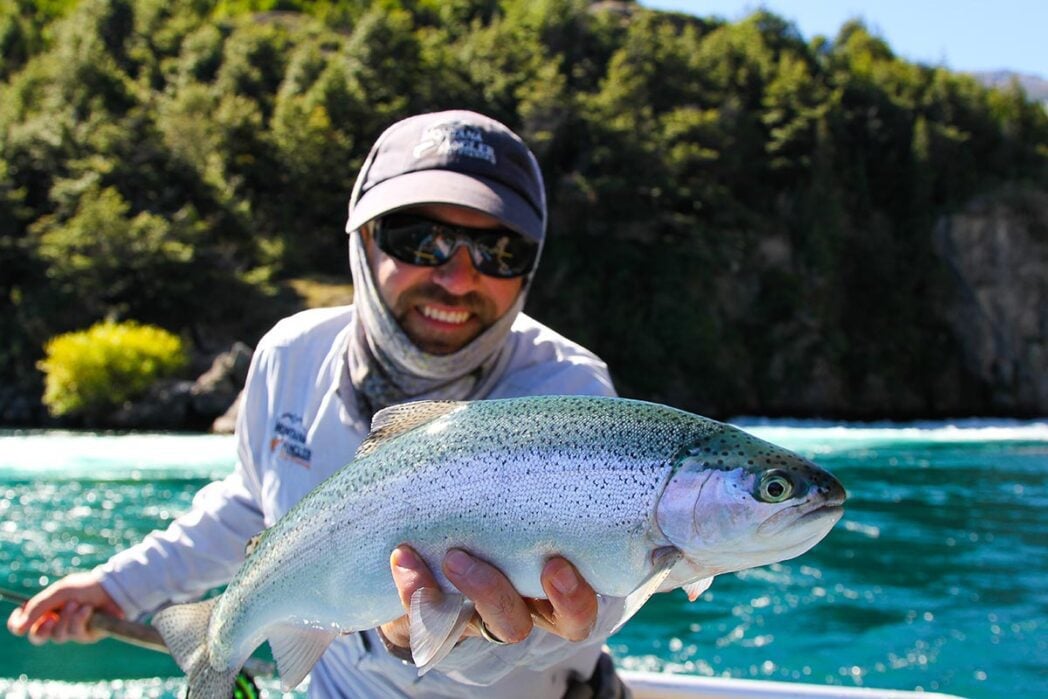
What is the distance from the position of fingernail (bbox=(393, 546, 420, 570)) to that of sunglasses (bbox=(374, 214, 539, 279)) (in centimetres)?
80

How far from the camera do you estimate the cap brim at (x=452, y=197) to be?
225 cm

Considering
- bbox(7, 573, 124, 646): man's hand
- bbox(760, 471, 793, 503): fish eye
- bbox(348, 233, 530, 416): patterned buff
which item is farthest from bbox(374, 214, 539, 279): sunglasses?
bbox(7, 573, 124, 646): man's hand

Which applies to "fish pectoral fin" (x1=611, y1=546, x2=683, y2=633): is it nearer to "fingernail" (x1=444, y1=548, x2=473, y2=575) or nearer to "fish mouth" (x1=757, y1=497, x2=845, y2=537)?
"fish mouth" (x1=757, y1=497, x2=845, y2=537)

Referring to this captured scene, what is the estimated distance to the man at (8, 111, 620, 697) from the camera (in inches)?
89.5

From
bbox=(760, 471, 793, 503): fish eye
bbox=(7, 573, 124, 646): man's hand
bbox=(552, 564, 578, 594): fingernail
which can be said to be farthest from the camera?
bbox=(7, 573, 124, 646): man's hand

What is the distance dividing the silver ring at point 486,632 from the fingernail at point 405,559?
19 centimetres

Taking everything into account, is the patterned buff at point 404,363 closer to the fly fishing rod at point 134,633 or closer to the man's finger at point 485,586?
the man's finger at point 485,586

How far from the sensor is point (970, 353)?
37844 millimetres

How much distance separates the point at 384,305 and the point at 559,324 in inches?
1210

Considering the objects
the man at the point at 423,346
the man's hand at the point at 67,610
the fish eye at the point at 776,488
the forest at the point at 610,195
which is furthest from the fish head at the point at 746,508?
the forest at the point at 610,195

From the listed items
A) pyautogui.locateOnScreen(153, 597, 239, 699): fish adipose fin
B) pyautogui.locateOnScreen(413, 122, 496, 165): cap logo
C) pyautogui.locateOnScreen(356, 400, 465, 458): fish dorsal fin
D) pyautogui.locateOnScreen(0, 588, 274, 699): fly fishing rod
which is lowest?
pyautogui.locateOnScreen(0, 588, 274, 699): fly fishing rod

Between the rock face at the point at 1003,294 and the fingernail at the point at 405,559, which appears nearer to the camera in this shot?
the fingernail at the point at 405,559

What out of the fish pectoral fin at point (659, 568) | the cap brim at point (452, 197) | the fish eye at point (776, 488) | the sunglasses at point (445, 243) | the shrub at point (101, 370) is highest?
the cap brim at point (452, 197)

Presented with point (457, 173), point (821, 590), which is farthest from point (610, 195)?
point (457, 173)
